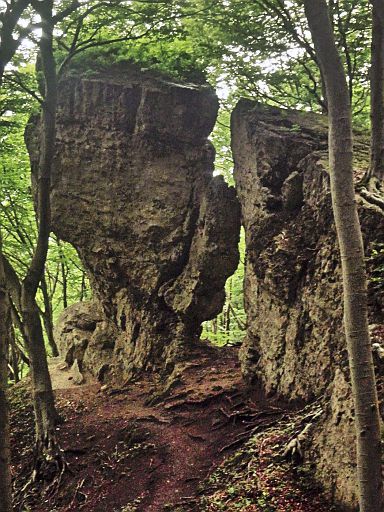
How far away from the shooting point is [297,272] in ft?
29.5

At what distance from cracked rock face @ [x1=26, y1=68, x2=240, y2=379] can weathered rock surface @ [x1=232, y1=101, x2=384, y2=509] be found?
1271 millimetres

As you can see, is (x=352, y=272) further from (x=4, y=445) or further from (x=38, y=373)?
(x=38, y=373)

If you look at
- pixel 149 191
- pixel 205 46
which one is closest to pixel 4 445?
pixel 149 191

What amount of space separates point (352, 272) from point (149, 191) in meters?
8.59

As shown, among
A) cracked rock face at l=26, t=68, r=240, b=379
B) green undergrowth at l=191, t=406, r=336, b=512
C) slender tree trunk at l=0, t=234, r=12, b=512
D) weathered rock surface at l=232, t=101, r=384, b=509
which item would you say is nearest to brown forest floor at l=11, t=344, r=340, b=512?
green undergrowth at l=191, t=406, r=336, b=512

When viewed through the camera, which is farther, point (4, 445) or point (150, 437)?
point (150, 437)

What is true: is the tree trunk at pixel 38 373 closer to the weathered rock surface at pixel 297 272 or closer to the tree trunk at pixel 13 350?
the weathered rock surface at pixel 297 272

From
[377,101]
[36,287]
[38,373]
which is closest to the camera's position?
[377,101]

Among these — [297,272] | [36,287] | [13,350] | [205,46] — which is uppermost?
[205,46]

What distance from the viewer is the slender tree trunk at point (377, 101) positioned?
7750 mm

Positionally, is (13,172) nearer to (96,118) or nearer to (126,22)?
(96,118)

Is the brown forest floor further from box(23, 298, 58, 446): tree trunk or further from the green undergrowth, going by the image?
box(23, 298, 58, 446): tree trunk

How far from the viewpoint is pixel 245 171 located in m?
11.1

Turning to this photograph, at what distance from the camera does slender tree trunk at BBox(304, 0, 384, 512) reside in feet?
14.3
